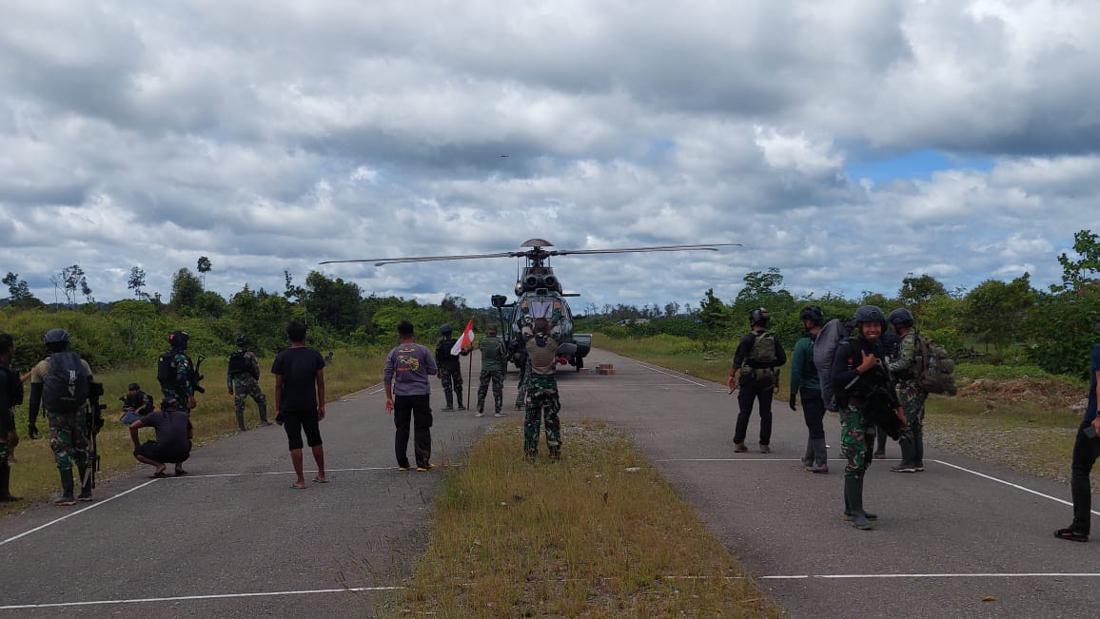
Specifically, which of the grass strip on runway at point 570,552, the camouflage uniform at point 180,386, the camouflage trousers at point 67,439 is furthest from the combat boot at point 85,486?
the grass strip on runway at point 570,552

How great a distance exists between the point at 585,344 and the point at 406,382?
21.7 m

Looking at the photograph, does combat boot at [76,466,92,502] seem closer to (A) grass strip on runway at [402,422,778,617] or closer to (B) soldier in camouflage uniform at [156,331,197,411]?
(B) soldier in camouflage uniform at [156,331,197,411]

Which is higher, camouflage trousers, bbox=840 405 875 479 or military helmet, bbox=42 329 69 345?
military helmet, bbox=42 329 69 345

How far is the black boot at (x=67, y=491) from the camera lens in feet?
29.9

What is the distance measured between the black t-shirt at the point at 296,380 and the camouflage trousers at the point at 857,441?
5684mm

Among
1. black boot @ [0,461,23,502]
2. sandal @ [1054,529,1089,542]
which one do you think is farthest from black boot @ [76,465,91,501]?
sandal @ [1054,529,1089,542]

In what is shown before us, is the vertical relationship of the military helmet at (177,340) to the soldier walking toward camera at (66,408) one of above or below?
above

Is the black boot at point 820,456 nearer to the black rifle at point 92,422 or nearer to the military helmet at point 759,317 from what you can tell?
the military helmet at point 759,317

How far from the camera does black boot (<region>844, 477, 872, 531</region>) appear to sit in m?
7.45

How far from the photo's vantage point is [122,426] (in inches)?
708

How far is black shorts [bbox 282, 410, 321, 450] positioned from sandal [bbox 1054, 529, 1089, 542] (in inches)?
283

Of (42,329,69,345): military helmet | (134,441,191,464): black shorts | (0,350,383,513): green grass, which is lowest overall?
(0,350,383,513): green grass

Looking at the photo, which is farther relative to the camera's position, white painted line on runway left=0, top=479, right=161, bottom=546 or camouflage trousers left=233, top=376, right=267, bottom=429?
camouflage trousers left=233, top=376, right=267, bottom=429

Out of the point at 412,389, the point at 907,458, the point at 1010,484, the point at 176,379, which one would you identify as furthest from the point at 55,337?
the point at 1010,484
